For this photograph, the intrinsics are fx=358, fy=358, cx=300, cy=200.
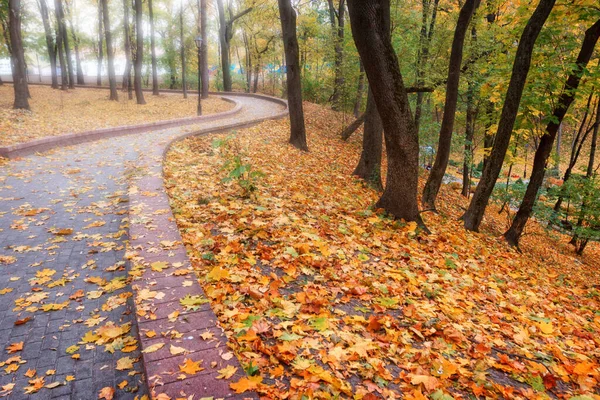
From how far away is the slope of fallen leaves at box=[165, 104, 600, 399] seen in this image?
9.14 ft

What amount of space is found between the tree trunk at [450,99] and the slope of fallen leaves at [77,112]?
440 inches

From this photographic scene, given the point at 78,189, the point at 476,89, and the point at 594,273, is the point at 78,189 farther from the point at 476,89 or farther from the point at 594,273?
the point at 594,273

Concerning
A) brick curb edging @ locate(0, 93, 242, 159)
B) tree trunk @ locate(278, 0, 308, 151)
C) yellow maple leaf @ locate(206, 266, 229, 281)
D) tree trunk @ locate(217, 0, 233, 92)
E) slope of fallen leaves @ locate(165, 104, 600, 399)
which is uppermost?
tree trunk @ locate(217, 0, 233, 92)

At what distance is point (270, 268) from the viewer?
417cm

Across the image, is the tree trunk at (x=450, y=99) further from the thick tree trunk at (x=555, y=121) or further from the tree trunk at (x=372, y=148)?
the thick tree trunk at (x=555, y=121)

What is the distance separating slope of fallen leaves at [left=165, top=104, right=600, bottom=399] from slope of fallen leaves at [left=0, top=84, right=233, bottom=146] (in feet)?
25.1

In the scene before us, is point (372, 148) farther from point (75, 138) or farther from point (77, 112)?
point (77, 112)

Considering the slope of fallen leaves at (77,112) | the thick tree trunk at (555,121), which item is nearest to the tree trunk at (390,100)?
the thick tree trunk at (555,121)

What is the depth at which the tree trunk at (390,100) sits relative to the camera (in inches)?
211

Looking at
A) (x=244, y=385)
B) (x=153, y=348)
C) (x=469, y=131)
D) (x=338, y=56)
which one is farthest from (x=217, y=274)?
(x=338, y=56)

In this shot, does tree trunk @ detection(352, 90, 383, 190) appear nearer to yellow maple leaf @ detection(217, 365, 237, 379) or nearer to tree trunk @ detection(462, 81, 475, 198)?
tree trunk @ detection(462, 81, 475, 198)

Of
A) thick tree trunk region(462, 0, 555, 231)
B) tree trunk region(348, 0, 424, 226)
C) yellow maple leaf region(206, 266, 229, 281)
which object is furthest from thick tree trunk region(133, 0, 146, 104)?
yellow maple leaf region(206, 266, 229, 281)

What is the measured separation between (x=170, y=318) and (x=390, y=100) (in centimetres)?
456

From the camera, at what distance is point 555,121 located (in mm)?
7996
